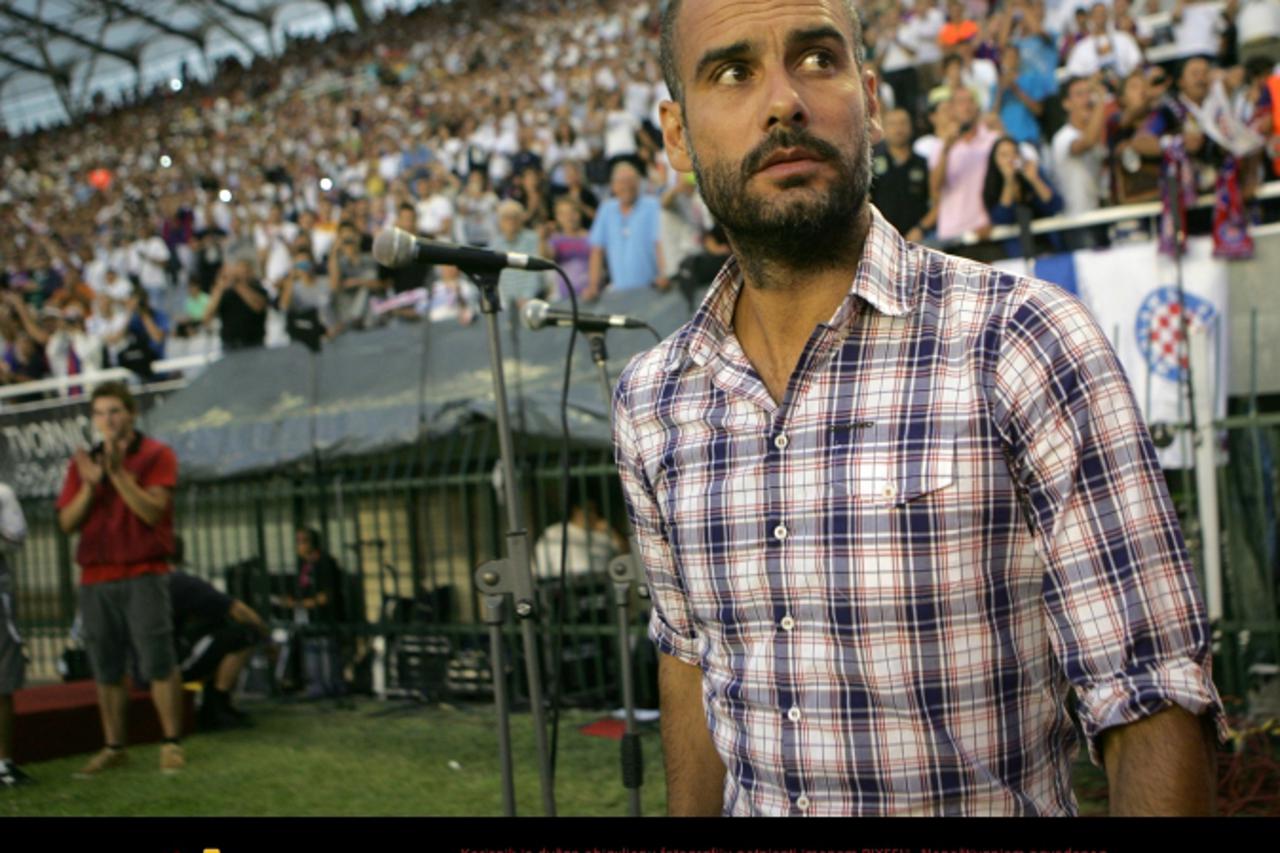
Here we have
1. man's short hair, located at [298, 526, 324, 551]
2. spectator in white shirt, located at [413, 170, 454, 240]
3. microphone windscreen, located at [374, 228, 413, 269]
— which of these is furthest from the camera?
spectator in white shirt, located at [413, 170, 454, 240]

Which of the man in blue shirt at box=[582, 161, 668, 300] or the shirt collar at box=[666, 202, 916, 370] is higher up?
the man in blue shirt at box=[582, 161, 668, 300]

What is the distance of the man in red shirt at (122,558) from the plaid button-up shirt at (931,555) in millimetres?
6213

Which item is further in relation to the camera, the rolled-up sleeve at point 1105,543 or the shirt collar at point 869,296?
the shirt collar at point 869,296

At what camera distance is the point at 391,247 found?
3.23m

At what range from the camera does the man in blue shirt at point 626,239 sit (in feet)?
31.8

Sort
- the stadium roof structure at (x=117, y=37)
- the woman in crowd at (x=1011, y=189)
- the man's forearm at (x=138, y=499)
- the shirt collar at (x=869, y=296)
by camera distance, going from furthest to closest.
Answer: the stadium roof structure at (x=117, y=37) → the woman in crowd at (x=1011, y=189) → the man's forearm at (x=138, y=499) → the shirt collar at (x=869, y=296)

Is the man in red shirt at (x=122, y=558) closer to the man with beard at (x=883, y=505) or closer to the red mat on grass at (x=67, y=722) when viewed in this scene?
the red mat on grass at (x=67, y=722)

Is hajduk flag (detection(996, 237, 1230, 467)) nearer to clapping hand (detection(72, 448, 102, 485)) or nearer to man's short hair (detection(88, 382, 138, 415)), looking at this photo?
Answer: man's short hair (detection(88, 382, 138, 415))

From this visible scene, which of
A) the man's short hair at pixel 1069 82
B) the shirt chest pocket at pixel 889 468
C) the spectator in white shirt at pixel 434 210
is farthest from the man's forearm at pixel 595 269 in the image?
the shirt chest pocket at pixel 889 468

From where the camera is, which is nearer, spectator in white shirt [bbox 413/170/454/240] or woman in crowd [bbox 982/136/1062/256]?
woman in crowd [bbox 982/136/1062/256]

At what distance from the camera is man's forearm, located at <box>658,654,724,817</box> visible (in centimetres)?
210

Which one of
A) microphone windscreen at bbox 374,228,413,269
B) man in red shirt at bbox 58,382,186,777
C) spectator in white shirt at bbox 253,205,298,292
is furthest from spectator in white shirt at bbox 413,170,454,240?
microphone windscreen at bbox 374,228,413,269

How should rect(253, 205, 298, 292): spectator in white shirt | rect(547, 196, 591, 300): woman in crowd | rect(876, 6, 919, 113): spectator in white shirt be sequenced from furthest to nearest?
rect(253, 205, 298, 292): spectator in white shirt < rect(876, 6, 919, 113): spectator in white shirt < rect(547, 196, 591, 300): woman in crowd

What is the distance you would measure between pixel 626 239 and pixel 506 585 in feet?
21.1
